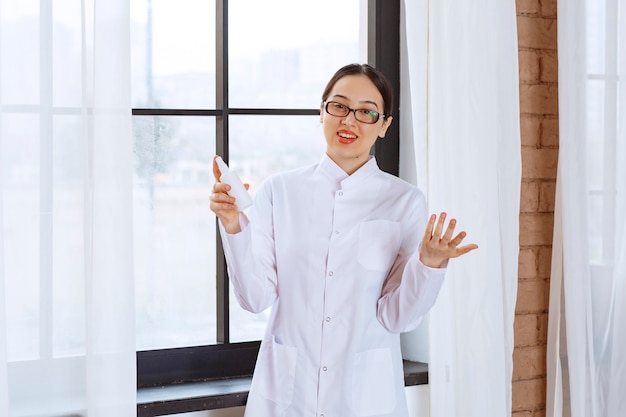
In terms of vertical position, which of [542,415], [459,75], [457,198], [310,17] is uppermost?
[310,17]

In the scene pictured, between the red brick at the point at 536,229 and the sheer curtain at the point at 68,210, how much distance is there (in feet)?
4.21

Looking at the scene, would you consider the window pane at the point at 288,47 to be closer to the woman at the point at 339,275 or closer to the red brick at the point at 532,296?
the woman at the point at 339,275

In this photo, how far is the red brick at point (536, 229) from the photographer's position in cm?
274

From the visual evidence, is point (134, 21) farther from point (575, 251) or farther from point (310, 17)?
point (575, 251)

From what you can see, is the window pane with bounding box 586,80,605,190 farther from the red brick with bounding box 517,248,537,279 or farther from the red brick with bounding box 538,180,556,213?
the red brick with bounding box 517,248,537,279

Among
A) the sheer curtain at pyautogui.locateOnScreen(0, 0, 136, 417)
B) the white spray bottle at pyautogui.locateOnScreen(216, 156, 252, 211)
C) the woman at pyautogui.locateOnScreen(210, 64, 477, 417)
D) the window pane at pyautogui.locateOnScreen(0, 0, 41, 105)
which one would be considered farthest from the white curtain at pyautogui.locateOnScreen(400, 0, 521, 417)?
the window pane at pyautogui.locateOnScreen(0, 0, 41, 105)

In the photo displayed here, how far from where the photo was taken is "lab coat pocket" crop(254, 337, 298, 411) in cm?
213

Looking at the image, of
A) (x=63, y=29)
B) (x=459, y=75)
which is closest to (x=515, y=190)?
A: (x=459, y=75)

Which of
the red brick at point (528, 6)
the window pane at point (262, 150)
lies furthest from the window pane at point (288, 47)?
the red brick at point (528, 6)

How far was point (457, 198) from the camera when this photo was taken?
2.47 m

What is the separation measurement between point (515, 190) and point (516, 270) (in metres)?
0.23

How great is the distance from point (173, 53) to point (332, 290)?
83 cm

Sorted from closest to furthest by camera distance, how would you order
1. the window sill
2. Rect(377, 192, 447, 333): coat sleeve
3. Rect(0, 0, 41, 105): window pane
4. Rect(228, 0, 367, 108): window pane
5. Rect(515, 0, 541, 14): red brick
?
Rect(0, 0, 41, 105): window pane → Rect(377, 192, 447, 333): coat sleeve → the window sill → Rect(228, 0, 367, 108): window pane → Rect(515, 0, 541, 14): red brick

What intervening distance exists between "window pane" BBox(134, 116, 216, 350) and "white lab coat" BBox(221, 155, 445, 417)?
37 cm
